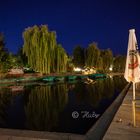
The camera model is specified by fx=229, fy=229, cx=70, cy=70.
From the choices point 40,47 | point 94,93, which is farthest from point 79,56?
point 94,93

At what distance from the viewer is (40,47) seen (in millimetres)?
37781

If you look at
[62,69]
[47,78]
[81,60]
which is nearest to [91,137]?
[47,78]

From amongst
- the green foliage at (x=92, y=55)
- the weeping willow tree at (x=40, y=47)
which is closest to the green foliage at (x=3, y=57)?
the weeping willow tree at (x=40, y=47)

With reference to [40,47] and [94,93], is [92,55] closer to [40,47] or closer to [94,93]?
[40,47]

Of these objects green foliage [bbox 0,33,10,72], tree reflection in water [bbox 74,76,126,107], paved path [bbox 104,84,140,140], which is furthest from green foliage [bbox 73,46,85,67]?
paved path [bbox 104,84,140,140]

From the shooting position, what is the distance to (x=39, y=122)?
437 inches

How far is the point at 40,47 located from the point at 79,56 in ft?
98.5

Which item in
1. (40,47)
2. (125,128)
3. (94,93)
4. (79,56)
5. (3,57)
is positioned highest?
(79,56)

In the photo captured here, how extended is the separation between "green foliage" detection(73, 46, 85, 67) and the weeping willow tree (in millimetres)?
26487

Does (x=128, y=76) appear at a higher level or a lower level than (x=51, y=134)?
higher

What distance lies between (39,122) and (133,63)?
613 cm

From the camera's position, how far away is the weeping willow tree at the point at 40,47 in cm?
3738

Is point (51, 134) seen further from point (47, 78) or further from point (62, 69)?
point (62, 69)

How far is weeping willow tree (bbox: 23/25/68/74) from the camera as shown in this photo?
123 ft
